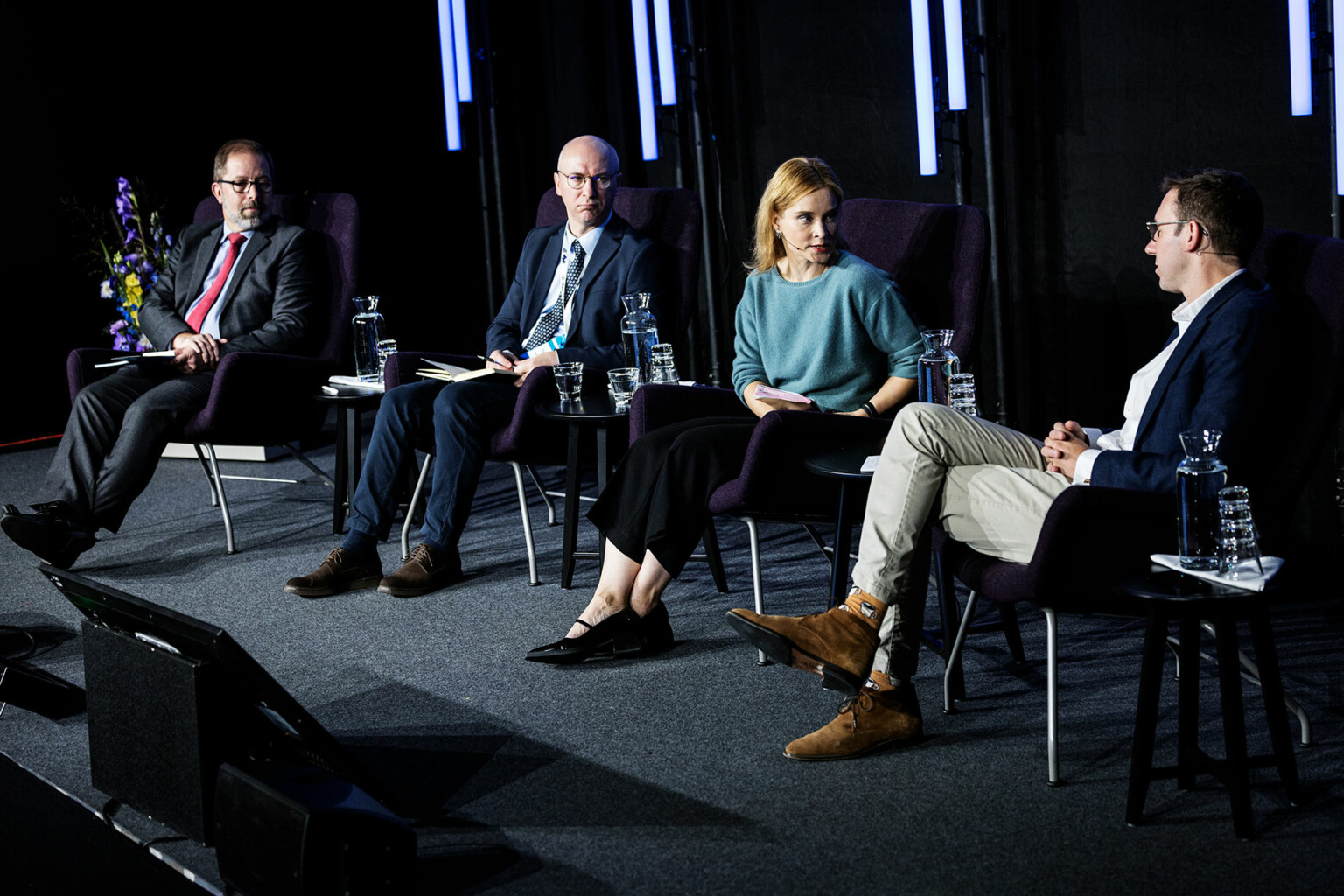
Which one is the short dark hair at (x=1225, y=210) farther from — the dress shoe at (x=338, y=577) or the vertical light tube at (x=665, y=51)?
the vertical light tube at (x=665, y=51)

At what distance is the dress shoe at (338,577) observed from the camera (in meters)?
3.96

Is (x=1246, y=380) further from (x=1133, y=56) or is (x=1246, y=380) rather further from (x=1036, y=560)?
(x=1133, y=56)

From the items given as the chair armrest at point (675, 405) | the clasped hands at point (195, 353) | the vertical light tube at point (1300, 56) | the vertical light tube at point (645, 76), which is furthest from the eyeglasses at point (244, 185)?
the vertical light tube at point (1300, 56)

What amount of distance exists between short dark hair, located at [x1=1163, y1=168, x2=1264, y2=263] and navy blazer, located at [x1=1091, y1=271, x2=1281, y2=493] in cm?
8

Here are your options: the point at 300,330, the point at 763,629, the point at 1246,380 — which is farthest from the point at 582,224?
the point at 1246,380

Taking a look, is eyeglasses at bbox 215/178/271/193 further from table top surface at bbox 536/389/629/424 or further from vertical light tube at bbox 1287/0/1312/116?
vertical light tube at bbox 1287/0/1312/116

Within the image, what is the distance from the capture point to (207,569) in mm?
4312

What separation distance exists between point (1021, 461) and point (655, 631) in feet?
3.33

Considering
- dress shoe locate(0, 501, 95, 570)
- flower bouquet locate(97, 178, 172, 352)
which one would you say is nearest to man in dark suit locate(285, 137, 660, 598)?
dress shoe locate(0, 501, 95, 570)

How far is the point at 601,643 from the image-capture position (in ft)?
10.7

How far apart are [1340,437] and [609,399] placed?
6.40ft

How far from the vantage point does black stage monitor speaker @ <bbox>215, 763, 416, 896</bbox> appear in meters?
1.91

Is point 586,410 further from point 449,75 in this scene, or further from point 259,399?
point 449,75

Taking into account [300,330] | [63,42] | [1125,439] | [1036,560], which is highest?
[63,42]
